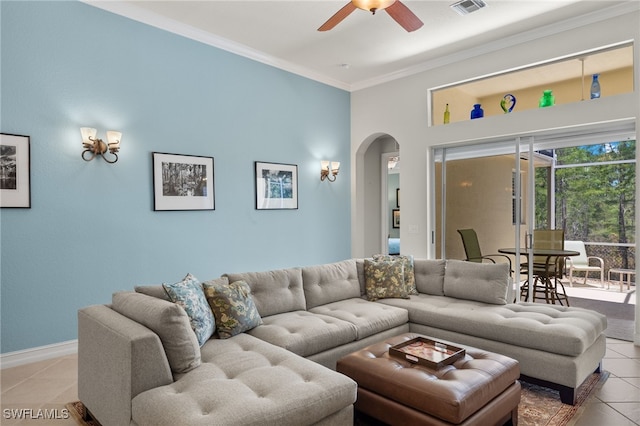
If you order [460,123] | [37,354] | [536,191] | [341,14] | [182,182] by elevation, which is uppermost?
[341,14]

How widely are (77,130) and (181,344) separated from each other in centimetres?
265

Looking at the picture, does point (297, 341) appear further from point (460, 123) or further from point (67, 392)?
point (460, 123)

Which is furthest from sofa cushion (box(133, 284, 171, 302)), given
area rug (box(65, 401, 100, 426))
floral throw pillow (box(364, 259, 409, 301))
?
floral throw pillow (box(364, 259, 409, 301))

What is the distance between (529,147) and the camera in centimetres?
476

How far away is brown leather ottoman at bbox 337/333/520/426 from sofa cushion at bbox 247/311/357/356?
362mm

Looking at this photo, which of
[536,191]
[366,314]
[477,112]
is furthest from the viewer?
[477,112]

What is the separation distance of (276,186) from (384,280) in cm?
216

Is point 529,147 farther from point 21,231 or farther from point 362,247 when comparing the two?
point 21,231

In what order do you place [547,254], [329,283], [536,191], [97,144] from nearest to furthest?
[97,144] → [329,283] → [547,254] → [536,191]

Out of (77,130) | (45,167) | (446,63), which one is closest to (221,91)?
(77,130)

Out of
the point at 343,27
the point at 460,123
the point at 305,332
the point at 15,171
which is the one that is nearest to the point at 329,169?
the point at 460,123

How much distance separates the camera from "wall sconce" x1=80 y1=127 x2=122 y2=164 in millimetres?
3621

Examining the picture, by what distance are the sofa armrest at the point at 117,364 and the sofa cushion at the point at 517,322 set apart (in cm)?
236

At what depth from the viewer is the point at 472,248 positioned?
5285 mm
